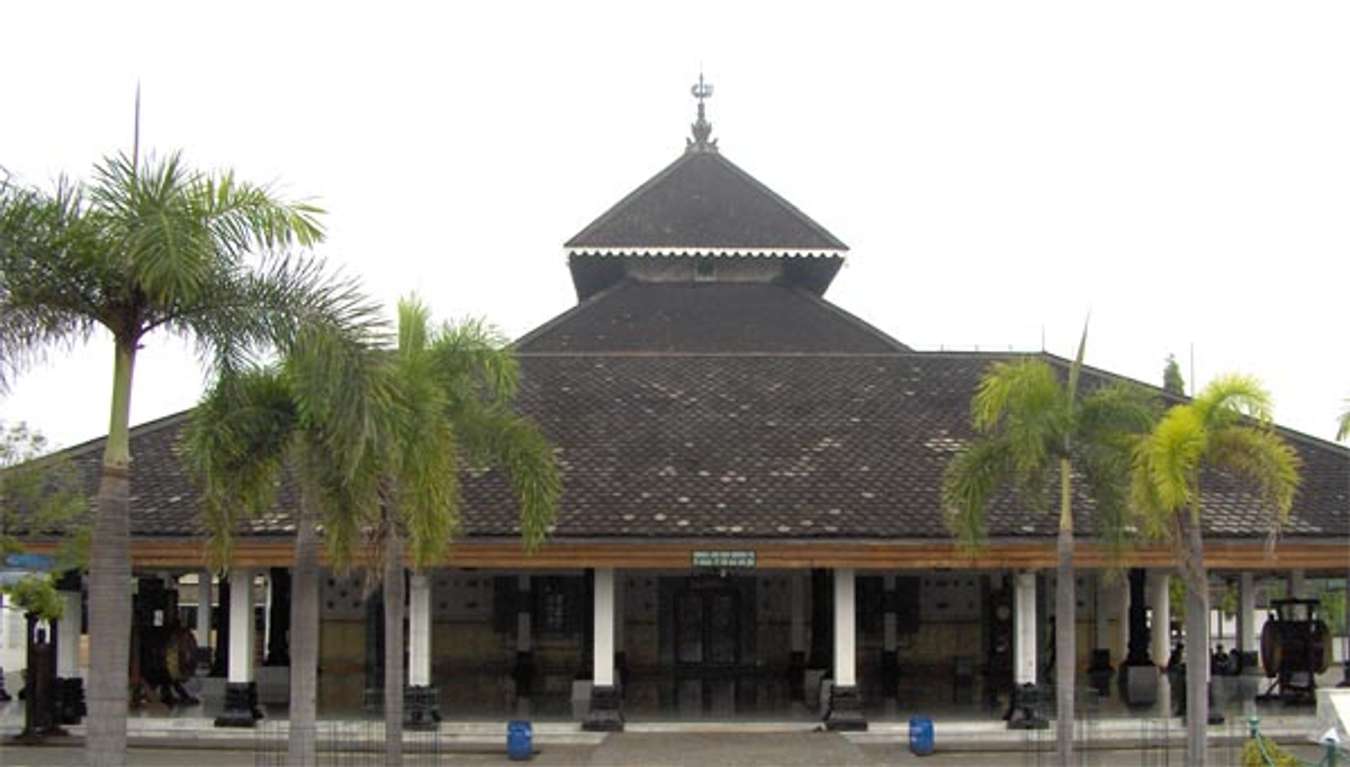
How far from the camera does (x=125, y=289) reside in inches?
494

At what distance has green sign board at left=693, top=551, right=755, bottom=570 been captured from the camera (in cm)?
2189

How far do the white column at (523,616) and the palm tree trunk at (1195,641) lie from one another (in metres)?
15.2

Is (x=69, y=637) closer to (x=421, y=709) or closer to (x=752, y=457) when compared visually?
(x=421, y=709)

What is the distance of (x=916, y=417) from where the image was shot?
26812 mm

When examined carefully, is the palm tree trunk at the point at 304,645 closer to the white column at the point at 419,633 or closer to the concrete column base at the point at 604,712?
the white column at the point at 419,633

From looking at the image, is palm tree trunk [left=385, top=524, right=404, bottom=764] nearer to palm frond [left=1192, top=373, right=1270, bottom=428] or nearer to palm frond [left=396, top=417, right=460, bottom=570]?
palm frond [left=396, top=417, right=460, bottom=570]

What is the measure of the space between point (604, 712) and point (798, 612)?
7882 millimetres

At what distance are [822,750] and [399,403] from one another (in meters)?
→ 9.27

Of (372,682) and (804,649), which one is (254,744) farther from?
(804,649)

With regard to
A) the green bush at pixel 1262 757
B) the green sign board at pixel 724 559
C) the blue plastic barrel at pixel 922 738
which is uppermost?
the green sign board at pixel 724 559

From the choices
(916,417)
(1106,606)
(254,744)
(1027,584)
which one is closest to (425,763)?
(254,744)

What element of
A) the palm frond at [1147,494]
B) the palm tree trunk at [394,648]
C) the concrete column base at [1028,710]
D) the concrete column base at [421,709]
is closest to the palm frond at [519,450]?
the palm tree trunk at [394,648]

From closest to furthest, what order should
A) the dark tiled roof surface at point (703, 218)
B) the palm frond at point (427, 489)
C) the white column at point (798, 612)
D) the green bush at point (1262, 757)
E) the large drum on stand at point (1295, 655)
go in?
the green bush at point (1262, 757) → the palm frond at point (427, 489) → the large drum on stand at point (1295, 655) → the white column at point (798, 612) → the dark tiled roof surface at point (703, 218)

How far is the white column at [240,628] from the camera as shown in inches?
906
